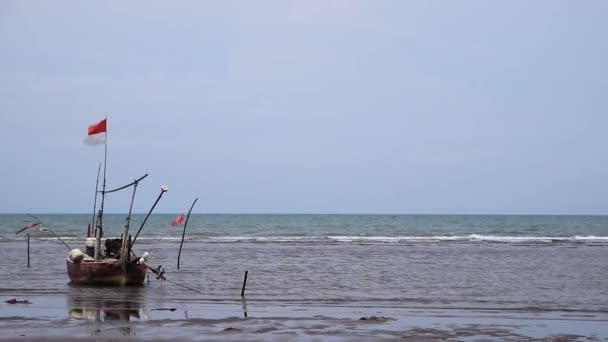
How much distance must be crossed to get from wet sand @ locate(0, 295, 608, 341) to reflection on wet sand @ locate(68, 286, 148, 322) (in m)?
0.03

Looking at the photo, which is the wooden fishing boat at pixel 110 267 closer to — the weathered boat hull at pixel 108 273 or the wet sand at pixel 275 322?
the weathered boat hull at pixel 108 273

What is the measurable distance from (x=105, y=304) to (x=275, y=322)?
5691 mm

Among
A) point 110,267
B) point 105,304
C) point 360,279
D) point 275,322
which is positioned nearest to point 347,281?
point 360,279

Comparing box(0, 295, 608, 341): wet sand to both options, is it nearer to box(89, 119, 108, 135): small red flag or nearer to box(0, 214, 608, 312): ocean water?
box(0, 214, 608, 312): ocean water

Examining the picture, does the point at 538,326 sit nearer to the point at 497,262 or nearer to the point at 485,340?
the point at 485,340

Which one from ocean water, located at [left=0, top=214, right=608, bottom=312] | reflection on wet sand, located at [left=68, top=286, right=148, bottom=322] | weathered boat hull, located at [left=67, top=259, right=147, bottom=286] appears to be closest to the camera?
reflection on wet sand, located at [left=68, top=286, right=148, bottom=322]

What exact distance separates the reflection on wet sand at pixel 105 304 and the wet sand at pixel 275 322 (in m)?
0.03

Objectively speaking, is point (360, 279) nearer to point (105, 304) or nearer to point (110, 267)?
point (110, 267)

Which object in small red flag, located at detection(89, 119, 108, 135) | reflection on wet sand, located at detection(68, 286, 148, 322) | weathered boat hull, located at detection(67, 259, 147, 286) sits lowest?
reflection on wet sand, located at detection(68, 286, 148, 322)

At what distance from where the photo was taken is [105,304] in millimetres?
18906

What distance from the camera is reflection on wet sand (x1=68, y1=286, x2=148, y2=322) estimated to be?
652 inches

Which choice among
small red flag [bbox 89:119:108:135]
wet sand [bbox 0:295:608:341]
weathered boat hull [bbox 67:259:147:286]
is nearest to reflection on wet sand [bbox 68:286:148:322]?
wet sand [bbox 0:295:608:341]

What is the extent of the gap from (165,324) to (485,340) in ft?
22.6

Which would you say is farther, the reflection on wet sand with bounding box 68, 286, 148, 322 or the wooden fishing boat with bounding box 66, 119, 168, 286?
the wooden fishing boat with bounding box 66, 119, 168, 286
